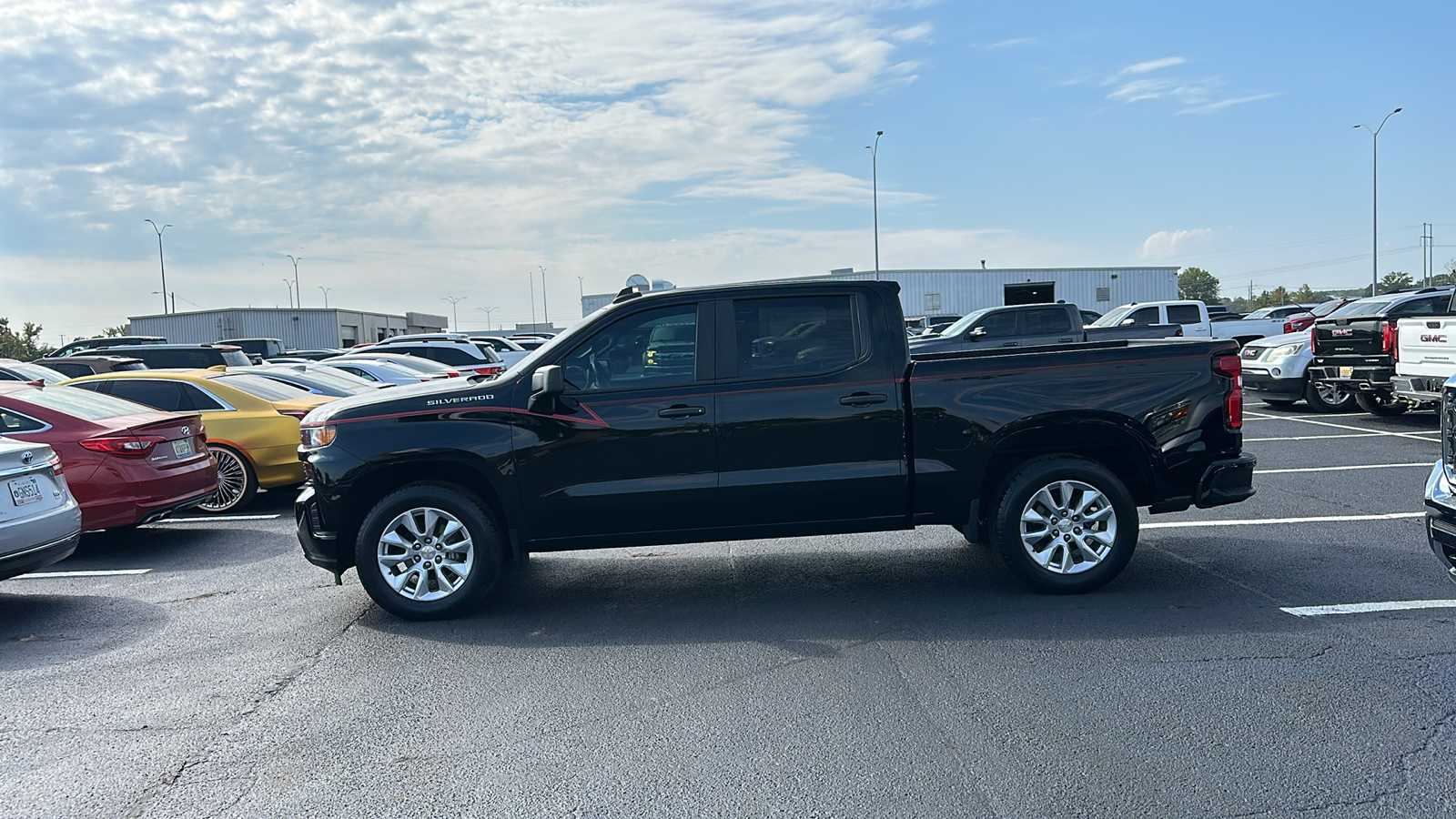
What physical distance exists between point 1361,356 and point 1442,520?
1133 cm

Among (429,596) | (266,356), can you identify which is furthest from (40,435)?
(266,356)

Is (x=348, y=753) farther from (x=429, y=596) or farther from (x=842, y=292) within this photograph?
(x=842, y=292)

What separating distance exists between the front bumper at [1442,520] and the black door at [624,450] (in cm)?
363

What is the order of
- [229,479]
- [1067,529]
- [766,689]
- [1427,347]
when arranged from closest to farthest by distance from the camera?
[766,689]
[1067,529]
[229,479]
[1427,347]

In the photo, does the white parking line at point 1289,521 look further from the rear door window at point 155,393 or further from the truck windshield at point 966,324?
the truck windshield at point 966,324

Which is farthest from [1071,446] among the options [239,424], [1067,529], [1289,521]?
[239,424]

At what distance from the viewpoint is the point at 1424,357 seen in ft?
40.1

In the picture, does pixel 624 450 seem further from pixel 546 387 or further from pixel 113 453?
pixel 113 453

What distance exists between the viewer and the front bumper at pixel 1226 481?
621cm

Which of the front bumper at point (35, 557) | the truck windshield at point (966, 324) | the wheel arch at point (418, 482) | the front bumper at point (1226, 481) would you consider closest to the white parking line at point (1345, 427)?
the truck windshield at point (966, 324)

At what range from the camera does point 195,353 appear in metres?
24.0

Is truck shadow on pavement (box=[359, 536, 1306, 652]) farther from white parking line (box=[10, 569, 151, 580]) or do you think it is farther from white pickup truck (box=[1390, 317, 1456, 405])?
white pickup truck (box=[1390, 317, 1456, 405])

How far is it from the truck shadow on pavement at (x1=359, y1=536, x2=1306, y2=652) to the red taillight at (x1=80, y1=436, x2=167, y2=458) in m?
3.61

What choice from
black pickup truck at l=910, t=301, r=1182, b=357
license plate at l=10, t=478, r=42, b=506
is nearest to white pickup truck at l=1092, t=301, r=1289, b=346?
black pickup truck at l=910, t=301, r=1182, b=357
